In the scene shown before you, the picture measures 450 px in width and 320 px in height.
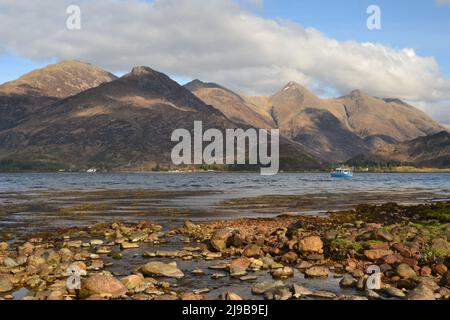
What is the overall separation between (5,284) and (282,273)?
1429 centimetres

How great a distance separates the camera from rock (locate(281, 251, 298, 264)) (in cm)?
2947

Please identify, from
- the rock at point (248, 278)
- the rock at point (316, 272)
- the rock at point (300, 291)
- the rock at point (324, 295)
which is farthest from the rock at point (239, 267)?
the rock at point (324, 295)

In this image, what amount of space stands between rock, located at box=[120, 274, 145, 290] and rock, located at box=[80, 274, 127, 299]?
612 millimetres

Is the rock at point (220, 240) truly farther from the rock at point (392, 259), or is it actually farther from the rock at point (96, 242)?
the rock at point (392, 259)

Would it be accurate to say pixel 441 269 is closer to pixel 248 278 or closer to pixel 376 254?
pixel 376 254

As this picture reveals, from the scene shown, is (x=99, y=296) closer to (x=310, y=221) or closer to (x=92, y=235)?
(x=92, y=235)

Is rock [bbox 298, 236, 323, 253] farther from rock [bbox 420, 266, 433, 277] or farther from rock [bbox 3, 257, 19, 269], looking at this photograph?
rock [bbox 3, 257, 19, 269]

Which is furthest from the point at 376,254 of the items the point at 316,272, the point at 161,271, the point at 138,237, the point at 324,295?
the point at 138,237

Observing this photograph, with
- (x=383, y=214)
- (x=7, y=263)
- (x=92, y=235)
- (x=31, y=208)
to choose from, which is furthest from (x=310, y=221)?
(x=31, y=208)

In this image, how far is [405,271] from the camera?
2498cm

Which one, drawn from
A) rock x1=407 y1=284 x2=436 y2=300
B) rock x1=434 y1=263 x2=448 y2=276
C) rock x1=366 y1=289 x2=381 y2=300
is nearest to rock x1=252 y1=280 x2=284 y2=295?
rock x1=366 y1=289 x2=381 y2=300

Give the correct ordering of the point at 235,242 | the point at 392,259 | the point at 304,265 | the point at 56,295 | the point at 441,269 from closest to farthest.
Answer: the point at 56,295 < the point at 441,269 < the point at 392,259 < the point at 304,265 < the point at 235,242

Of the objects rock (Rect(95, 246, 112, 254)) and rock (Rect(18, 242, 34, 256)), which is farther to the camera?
rock (Rect(95, 246, 112, 254))
